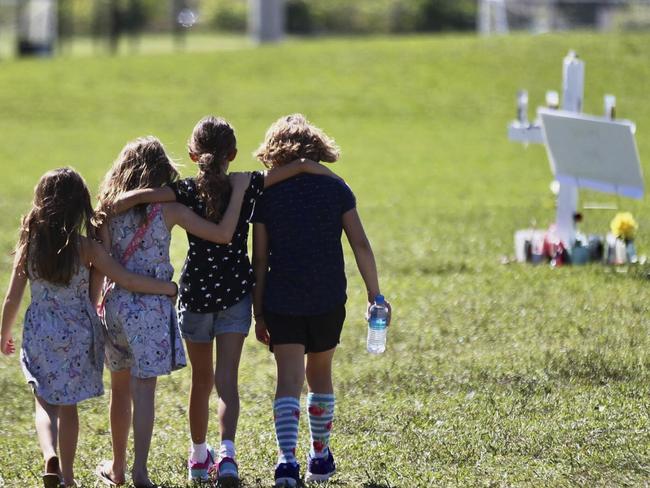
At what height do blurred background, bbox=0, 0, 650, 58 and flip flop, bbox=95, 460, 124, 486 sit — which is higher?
blurred background, bbox=0, 0, 650, 58

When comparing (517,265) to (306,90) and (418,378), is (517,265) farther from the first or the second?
(306,90)

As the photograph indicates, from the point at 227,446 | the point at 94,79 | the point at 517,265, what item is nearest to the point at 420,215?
the point at 517,265

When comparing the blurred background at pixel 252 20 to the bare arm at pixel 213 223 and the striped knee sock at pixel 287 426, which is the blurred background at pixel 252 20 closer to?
the bare arm at pixel 213 223

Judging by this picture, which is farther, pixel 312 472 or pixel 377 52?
pixel 377 52

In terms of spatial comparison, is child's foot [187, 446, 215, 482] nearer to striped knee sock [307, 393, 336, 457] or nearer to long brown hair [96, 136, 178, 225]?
striped knee sock [307, 393, 336, 457]

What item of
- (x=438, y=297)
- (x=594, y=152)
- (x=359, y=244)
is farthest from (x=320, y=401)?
(x=594, y=152)

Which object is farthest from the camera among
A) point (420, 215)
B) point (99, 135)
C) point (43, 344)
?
point (99, 135)

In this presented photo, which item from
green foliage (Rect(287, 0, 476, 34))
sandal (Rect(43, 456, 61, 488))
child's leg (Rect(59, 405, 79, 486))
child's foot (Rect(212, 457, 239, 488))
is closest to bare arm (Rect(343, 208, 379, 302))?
child's foot (Rect(212, 457, 239, 488))

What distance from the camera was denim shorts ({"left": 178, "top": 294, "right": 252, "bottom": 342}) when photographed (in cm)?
554

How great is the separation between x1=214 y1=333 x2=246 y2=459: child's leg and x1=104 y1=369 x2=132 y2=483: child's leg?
0.42m

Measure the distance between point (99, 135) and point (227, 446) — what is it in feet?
64.3

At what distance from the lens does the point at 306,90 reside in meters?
28.6

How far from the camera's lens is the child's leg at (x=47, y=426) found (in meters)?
5.36

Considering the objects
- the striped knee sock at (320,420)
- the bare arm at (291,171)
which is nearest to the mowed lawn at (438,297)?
the striped knee sock at (320,420)
